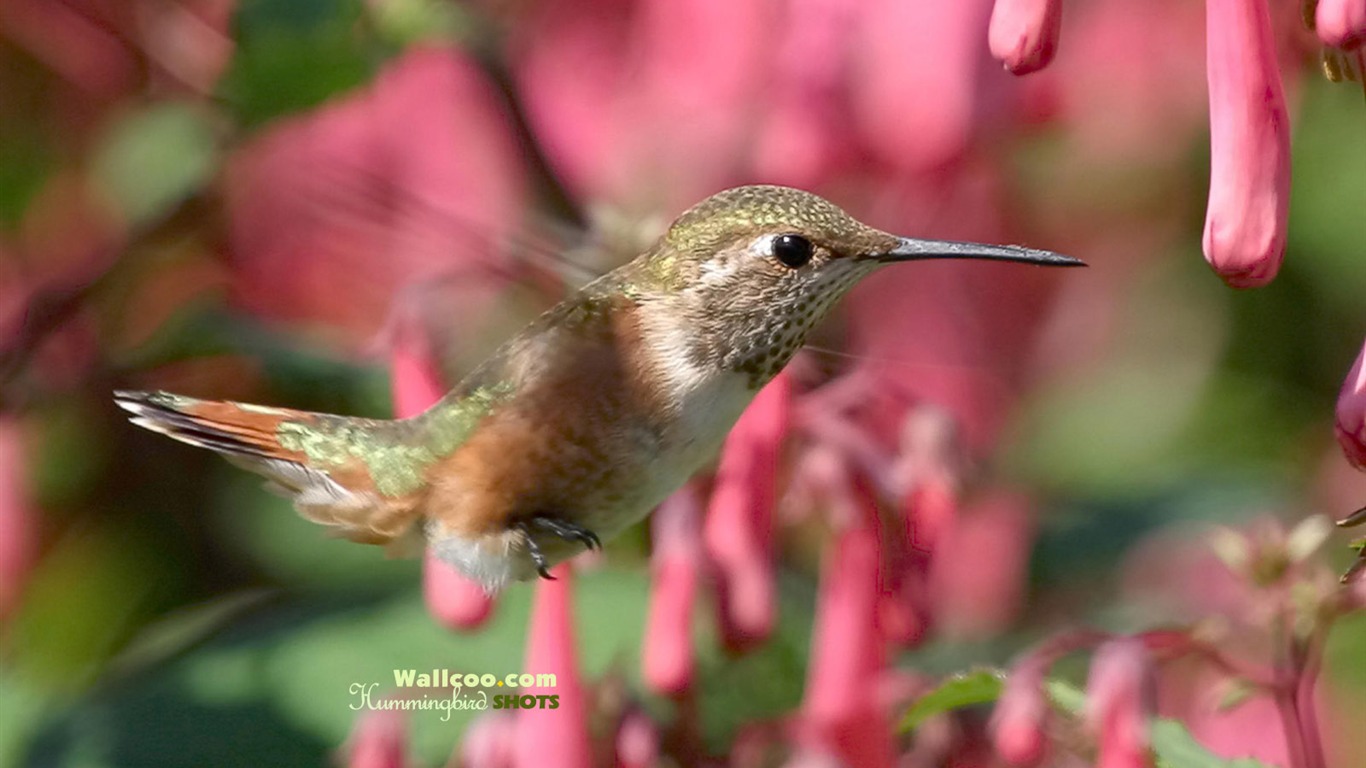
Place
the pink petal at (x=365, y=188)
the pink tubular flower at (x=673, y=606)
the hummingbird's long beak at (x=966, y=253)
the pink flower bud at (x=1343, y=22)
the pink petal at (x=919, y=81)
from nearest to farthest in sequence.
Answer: the pink flower bud at (x=1343, y=22) < the hummingbird's long beak at (x=966, y=253) < the pink tubular flower at (x=673, y=606) < the pink petal at (x=919, y=81) < the pink petal at (x=365, y=188)

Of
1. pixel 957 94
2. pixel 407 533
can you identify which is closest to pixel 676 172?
pixel 957 94

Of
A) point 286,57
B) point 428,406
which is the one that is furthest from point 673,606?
point 286,57

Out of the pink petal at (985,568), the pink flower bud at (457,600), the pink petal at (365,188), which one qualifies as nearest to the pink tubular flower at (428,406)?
the pink flower bud at (457,600)

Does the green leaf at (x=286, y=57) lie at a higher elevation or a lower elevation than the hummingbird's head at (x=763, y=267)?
higher

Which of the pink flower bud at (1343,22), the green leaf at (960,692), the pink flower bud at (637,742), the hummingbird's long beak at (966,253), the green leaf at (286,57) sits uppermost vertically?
the green leaf at (286,57)

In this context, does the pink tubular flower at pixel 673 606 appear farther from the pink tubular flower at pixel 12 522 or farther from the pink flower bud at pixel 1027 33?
the pink tubular flower at pixel 12 522

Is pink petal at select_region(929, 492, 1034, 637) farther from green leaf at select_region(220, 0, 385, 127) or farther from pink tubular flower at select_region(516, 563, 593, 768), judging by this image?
green leaf at select_region(220, 0, 385, 127)

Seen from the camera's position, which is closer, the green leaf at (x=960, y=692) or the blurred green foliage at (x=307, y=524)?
the green leaf at (x=960, y=692)
